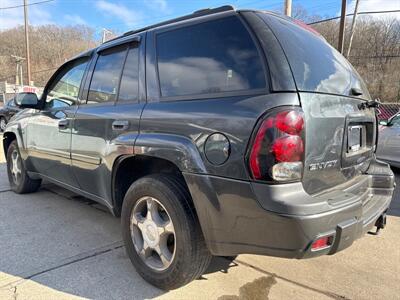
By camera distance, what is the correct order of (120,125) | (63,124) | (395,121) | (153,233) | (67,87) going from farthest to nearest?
(395,121), (67,87), (63,124), (120,125), (153,233)

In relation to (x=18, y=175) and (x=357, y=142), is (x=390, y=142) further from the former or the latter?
(x=18, y=175)

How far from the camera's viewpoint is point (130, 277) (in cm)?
269

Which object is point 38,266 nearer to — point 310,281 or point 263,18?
point 310,281

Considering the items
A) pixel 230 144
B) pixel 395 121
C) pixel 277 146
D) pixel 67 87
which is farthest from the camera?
pixel 395 121

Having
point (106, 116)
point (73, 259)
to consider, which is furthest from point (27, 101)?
point (73, 259)

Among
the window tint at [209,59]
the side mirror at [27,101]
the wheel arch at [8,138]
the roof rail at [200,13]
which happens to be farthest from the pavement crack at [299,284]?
the wheel arch at [8,138]

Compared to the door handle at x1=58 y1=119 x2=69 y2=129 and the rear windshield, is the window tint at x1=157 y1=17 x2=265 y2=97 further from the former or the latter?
the door handle at x1=58 y1=119 x2=69 y2=129

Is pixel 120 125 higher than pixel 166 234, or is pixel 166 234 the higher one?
pixel 120 125

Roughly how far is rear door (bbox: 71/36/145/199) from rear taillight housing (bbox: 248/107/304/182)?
1.08 meters

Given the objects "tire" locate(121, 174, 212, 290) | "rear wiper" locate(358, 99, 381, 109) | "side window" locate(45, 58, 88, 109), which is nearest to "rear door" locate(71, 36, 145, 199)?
"side window" locate(45, 58, 88, 109)

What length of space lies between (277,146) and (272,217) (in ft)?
1.28

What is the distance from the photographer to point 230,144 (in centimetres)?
193

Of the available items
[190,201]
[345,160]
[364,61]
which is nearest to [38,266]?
[190,201]

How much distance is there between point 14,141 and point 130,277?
3.30 m
